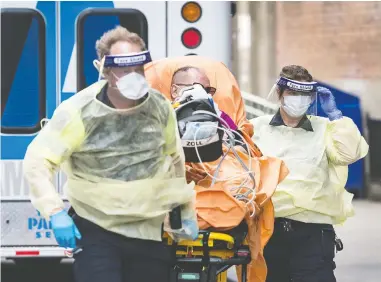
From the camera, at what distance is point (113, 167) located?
4.80m

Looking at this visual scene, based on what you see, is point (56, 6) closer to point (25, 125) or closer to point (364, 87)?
point (25, 125)

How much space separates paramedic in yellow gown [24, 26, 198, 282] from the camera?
15.4 ft

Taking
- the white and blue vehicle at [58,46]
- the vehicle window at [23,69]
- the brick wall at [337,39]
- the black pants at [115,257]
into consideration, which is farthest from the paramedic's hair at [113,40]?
the brick wall at [337,39]

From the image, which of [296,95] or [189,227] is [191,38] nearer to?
[296,95]

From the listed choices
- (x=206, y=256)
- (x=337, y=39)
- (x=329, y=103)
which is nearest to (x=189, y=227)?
(x=206, y=256)

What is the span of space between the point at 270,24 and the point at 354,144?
14053 mm

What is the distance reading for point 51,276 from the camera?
369 inches

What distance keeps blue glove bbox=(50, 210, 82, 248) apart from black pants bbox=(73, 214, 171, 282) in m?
0.16

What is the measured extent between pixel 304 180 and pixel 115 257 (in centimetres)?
165

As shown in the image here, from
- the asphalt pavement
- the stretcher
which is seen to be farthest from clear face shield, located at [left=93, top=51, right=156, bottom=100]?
the asphalt pavement

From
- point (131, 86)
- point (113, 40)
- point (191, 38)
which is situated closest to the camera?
point (131, 86)

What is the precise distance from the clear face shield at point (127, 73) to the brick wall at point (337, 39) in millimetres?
13859

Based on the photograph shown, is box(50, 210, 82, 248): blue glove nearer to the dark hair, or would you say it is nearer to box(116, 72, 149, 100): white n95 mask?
box(116, 72, 149, 100): white n95 mask

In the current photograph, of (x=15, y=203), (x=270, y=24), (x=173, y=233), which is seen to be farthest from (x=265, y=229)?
(x=270, y=24)
